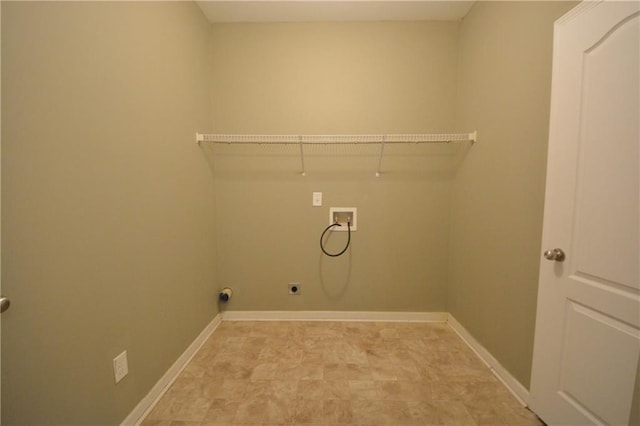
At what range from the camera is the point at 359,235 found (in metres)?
2.35

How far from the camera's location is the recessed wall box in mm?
2322

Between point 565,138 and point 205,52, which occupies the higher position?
point 205,52

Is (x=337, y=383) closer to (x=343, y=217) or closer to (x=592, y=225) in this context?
(x=343, y=217)

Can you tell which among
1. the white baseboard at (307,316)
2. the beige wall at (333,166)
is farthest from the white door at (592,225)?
the white baseboard at (307,316)

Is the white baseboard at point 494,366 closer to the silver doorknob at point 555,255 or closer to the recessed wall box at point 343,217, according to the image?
the silver doorknob at point 555,255

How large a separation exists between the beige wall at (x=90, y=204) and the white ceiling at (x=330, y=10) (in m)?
0.43

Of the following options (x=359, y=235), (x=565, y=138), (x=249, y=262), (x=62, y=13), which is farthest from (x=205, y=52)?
(x=565, y=138)

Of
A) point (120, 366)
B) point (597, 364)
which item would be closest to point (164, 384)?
point (120, 366)

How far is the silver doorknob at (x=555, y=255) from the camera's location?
1.21 meters

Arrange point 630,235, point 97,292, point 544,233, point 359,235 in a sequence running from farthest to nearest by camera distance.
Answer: point 359,235 → point 544,233 → point 97,292 → point 630,235

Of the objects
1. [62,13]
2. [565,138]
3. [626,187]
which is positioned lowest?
[626,187]

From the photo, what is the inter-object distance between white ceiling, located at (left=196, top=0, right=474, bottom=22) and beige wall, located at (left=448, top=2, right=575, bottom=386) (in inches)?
9.2

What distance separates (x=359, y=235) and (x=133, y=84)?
1971 millimetres

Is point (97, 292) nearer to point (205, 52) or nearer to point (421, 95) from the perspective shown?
point (205, 52)
